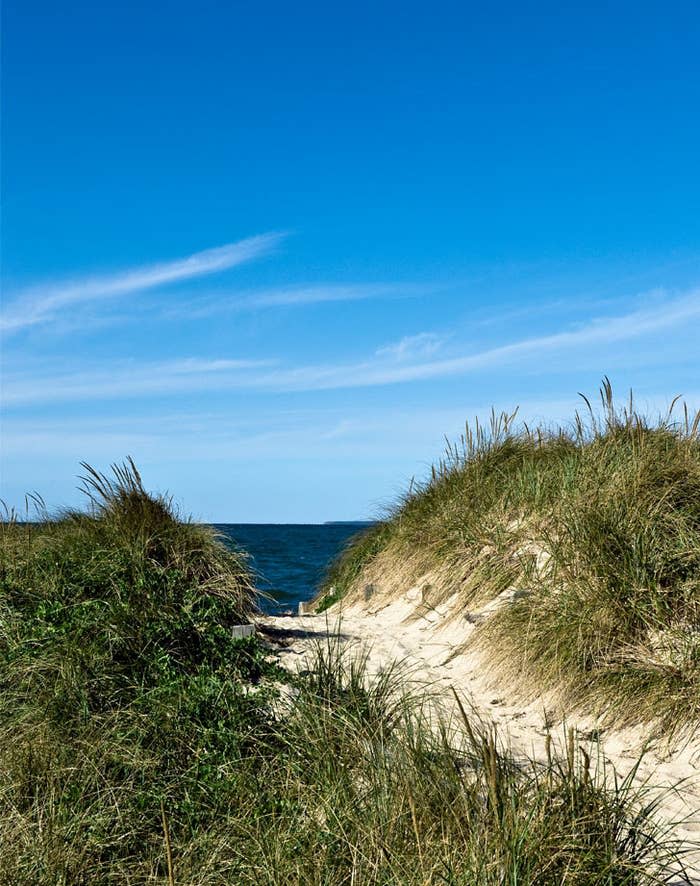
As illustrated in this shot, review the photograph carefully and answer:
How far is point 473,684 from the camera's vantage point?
5.79 meters

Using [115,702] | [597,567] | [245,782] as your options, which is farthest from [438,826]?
[597,567]

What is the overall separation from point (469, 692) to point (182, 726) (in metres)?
2.25

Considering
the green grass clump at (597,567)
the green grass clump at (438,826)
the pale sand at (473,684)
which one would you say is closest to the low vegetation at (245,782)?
the green grass clump at (438,826)

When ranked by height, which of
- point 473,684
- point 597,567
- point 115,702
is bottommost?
point 473,684

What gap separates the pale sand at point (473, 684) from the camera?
3.93 m

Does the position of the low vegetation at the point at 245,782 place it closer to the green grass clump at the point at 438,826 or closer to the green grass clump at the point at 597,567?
the green grass clump at the point at 438,826

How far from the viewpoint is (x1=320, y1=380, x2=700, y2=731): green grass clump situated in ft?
15.8

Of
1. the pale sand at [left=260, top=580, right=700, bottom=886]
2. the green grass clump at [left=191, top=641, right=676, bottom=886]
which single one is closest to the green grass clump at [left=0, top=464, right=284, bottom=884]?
the green grass clump at [left=191, top=641, right=676, bottom=886]

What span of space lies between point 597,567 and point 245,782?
291 centimetres

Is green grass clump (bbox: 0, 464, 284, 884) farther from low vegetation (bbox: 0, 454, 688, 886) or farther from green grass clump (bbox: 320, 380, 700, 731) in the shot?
green grass clump (bbox: 320, 380, 700, 731)

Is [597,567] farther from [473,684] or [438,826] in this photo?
[438,826]

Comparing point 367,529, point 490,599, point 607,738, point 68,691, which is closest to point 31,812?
point 68,691

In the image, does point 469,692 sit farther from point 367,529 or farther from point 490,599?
point 367,529

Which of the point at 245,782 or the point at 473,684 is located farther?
the point at 473,684
